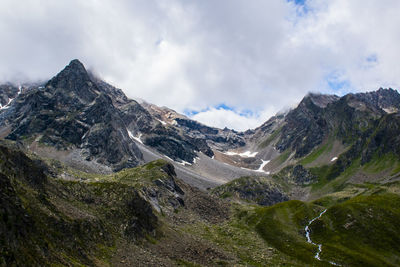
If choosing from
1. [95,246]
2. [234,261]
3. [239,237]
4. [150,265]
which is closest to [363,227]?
[239,237]

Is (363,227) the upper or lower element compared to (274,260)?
upper

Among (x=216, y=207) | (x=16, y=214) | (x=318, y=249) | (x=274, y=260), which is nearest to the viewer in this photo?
(x=16, y=214)

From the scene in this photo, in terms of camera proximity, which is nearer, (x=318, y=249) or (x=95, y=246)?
(x=95, y=246)

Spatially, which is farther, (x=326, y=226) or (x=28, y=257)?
(x=326, y=226)

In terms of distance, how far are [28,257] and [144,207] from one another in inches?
1837

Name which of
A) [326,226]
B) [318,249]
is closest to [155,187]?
[318,249]

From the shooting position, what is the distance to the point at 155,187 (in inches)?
4518

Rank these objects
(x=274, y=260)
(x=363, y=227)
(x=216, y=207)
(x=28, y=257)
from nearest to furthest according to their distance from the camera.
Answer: (x=28, y=257)
(x=274, y=260)
(x=363, y=227)
(x=216, y=207)

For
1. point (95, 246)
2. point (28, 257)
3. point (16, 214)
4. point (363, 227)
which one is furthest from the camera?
point (363, 227)

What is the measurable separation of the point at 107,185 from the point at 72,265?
43.2 m

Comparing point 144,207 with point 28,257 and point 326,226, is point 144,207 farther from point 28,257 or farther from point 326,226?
point 326,226

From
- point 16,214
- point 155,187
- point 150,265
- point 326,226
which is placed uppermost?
point 326,226

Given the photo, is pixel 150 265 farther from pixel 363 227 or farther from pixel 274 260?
pixel 363 227

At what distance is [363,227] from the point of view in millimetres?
111188
